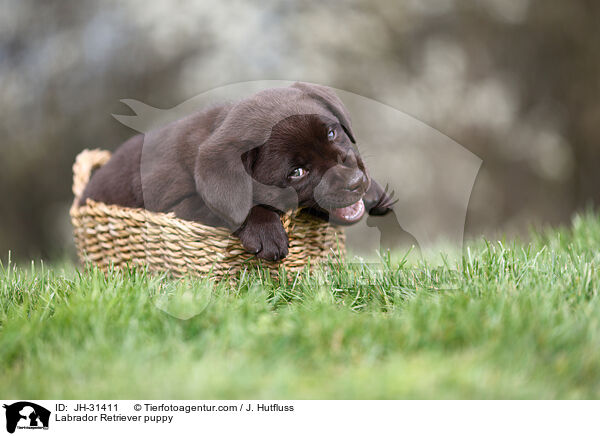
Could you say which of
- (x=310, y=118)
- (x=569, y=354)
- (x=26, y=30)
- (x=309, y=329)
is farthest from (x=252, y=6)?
(x=569, y=354)

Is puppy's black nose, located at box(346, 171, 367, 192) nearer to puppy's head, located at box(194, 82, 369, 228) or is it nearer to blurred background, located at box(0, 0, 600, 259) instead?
puppy's head, located at box(194, 82, 369, 228)

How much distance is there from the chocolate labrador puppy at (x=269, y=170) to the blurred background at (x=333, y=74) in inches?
49.1

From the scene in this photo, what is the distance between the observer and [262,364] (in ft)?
4.27

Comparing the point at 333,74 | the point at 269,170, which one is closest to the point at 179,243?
the point at 269,170

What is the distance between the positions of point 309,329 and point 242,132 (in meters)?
0.75

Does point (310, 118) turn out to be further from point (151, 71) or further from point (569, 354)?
point (151, 71)

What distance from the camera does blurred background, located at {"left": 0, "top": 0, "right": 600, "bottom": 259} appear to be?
140 inches

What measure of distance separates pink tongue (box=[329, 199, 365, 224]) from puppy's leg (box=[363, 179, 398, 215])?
0.16 m

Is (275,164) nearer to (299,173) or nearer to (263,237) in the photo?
(299,173)

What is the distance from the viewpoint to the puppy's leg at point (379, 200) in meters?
2.17

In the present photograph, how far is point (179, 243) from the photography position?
1.93 meters
